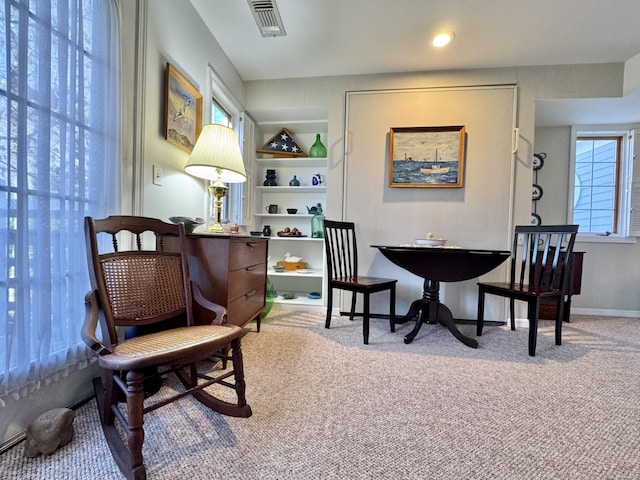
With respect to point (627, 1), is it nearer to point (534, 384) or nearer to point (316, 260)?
point (534, 384)

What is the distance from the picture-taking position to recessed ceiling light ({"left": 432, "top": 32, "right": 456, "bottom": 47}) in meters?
2.18

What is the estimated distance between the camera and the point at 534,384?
149 cm

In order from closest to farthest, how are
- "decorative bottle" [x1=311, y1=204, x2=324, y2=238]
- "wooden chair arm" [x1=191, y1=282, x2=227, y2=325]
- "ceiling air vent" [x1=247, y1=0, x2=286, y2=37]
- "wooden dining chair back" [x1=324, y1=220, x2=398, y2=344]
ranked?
"wooden chair arm" [x1=191, y1=282, x2=227, y2=325] → "ceiling air vent" [x1=247, y1=0, x2=286, y2=37] → "wooden dining chair back" [x1=324, y1=220, x2=398, y2=344] → "decorative bottle" [x1=311, y1=204, x2=324, y2=238]

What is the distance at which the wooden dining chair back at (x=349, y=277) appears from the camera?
2064 mm

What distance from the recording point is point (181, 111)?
1.86 meters

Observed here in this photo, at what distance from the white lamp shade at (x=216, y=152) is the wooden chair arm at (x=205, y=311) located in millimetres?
752

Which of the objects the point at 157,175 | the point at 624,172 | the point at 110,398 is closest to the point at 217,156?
the point at 157,175

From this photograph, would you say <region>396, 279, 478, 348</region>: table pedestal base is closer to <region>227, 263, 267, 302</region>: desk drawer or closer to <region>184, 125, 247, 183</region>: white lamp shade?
<region>227, 263, 267, 302</region>: desk drawer

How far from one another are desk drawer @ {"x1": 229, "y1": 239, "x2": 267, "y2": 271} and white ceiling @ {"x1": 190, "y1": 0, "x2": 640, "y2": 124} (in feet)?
5.55

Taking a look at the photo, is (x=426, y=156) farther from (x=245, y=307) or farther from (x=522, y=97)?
(x=245, y=307)

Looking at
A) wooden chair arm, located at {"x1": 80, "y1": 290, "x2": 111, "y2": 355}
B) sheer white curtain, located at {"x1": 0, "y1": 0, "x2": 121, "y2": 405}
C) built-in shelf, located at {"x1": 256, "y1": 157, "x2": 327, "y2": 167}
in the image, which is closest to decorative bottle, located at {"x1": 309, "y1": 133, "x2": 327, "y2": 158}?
built-in shelf, located at {"x1": 256, "y1": 157, "x2": 327, "y2": 167}

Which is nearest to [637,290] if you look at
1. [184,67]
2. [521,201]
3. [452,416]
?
[521,201]

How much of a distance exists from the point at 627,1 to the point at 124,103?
10.5 feet

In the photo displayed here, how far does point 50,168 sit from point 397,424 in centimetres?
168
